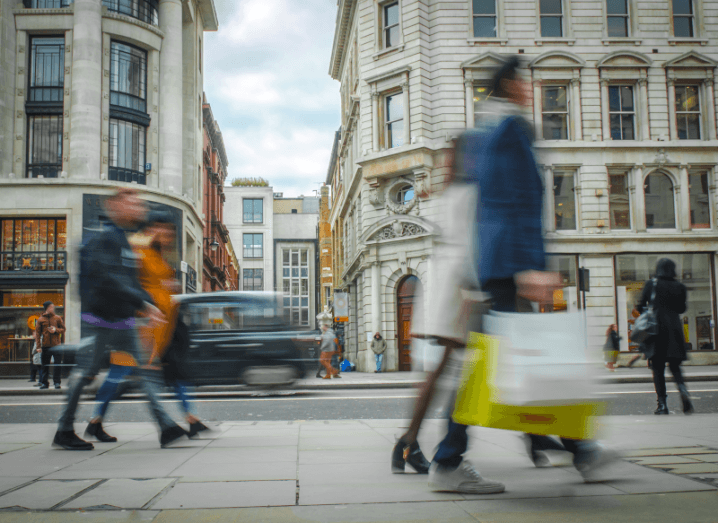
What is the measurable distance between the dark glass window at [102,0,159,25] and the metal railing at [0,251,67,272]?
9868 millimetres

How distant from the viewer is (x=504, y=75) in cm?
334

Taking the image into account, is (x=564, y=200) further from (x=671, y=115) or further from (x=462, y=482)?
(x=462, y=482)

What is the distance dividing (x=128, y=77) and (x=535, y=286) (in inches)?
1040

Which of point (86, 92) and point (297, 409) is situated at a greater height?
point (86, 92)

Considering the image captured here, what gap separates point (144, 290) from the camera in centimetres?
504

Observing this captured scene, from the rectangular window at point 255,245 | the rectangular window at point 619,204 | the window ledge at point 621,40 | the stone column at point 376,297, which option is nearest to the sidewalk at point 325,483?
the stone column at point 376,297

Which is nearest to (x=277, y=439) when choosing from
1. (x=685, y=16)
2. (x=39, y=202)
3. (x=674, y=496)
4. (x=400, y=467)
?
(x=400, y=467)

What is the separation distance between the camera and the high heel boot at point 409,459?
3.61 meters

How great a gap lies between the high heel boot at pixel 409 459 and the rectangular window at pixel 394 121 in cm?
2352

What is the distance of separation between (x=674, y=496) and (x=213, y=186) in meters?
43.6

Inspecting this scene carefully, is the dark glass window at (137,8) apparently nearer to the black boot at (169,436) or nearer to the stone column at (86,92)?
the stone column at (86,92)

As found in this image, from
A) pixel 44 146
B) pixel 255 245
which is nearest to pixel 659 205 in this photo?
pixel 44 146

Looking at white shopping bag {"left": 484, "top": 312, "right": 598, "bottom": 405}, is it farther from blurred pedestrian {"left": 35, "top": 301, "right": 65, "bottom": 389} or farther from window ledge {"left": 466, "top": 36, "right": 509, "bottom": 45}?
window ledge {"left": 466, "top": 36, "right": 509, "bottom": 45}

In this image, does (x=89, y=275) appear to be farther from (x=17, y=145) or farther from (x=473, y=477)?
(x=17, y=145)
